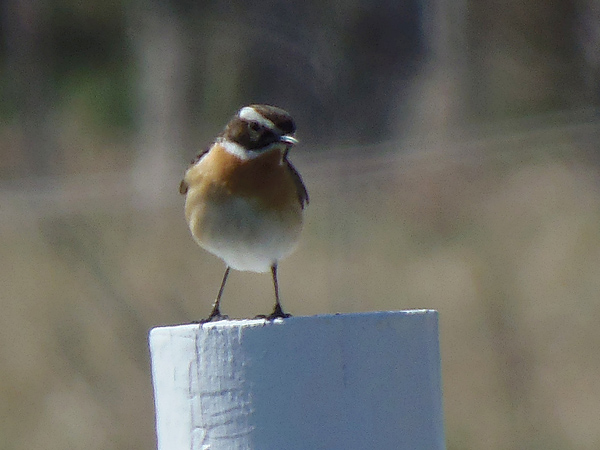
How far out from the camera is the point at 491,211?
9711 mm

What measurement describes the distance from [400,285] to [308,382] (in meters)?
6.76

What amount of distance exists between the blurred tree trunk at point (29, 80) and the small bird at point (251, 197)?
33.7 ft

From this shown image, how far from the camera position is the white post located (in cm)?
247

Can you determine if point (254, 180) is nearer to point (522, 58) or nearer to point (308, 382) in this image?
point (308, 382)

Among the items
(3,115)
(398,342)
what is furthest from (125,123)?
(398,342)

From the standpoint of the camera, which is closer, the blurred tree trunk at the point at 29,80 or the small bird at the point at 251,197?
the small bird at the point at 251,197

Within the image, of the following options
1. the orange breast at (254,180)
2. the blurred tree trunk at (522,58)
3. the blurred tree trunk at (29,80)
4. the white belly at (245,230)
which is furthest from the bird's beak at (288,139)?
the blurred tree trunk at (29,80)

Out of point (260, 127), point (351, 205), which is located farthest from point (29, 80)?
point (260, 127)

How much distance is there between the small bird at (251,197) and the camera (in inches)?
163

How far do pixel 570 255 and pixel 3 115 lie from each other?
9016 mm

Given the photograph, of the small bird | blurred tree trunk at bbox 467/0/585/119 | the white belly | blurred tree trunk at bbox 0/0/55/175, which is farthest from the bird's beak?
blurred tree trunk at bbox 0/0/55/175

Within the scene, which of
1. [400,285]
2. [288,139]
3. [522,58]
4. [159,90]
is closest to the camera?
[288,139]

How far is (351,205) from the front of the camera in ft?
33.5

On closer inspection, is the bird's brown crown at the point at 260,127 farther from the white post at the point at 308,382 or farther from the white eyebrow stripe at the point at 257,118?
the white post at the point at 308,382
